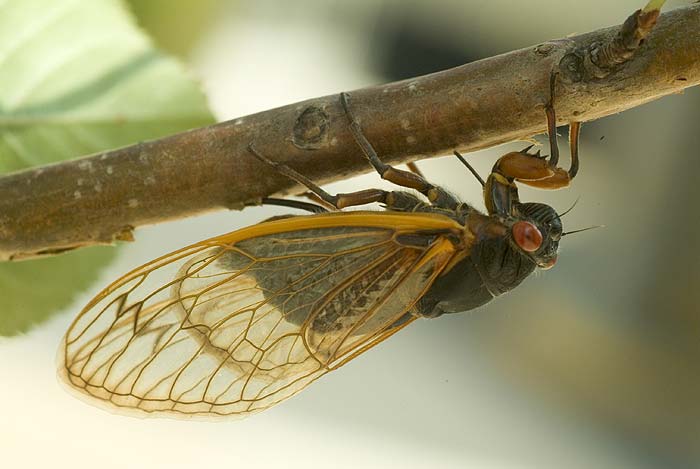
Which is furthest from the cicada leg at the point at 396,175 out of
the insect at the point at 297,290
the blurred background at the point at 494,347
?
the blurred background at the point at 494,347

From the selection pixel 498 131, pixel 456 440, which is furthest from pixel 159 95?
pixel 456 440

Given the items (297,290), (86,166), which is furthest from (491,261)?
(86,166)

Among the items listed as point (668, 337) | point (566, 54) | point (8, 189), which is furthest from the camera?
point (668, 337)

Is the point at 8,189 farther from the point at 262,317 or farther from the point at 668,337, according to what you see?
the point at 668,337

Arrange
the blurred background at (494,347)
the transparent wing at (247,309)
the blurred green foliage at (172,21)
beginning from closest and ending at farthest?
the transparent wing at (247,309), the blurred green foliage at (172,21), the blurred background at (494,347)

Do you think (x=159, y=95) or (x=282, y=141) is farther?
(x=159, y=95)

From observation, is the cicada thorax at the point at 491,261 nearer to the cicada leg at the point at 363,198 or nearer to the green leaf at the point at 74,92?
the cicada leg at the point at 363,198

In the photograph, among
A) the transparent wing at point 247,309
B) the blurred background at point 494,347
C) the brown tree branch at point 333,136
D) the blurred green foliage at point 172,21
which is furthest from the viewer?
the blurred background at point 494,347
